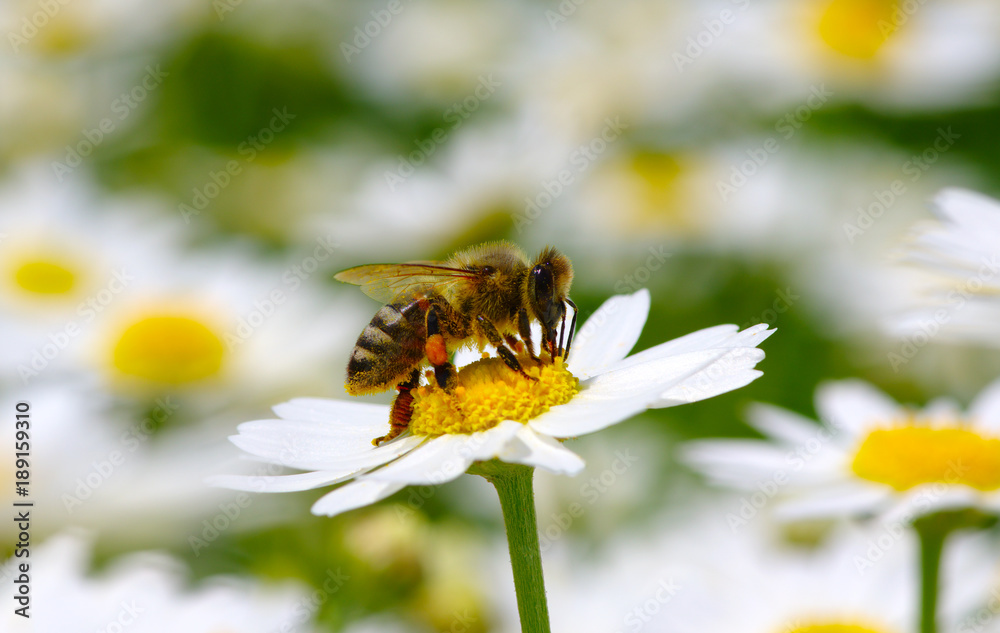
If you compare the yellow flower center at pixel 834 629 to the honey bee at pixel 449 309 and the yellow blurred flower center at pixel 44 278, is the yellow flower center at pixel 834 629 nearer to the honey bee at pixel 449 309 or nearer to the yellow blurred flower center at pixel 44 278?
the honey bee at pixel 449 309

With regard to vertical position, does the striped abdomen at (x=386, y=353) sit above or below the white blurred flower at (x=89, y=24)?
below

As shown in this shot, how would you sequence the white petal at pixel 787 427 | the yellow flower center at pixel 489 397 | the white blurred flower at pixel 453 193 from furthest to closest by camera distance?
1. the white blurred flower at pixel 453 193
2. the white petal at pixel 787 427
3. the yellow flower center at pixel 489 397

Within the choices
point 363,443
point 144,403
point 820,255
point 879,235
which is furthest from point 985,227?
point 879,235

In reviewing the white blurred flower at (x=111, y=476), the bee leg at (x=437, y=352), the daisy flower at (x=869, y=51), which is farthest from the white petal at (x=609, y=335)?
the daisy flower at (x=869, y=51)

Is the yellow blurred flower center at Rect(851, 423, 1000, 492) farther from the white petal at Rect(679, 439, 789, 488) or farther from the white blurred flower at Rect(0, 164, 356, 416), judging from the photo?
the white blurred flower at Rect(0, 164, 356, 416)

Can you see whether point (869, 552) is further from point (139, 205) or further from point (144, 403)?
point (139, 205)

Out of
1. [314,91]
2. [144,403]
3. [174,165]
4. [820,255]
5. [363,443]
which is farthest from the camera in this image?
[314,91]

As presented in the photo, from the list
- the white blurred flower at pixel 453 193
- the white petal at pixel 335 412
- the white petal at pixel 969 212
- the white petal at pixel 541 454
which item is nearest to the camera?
the white petal at pixel 541 454
